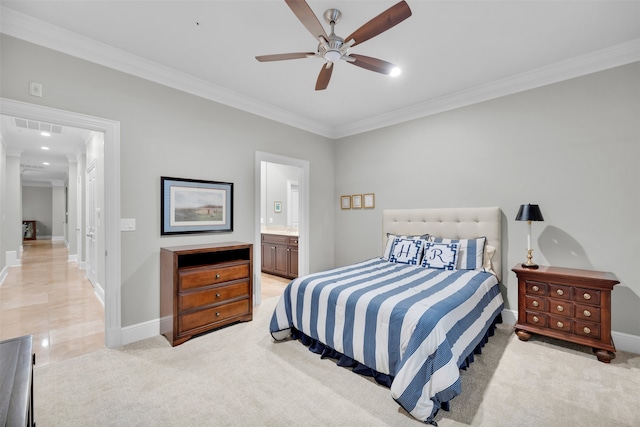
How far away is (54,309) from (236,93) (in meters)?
3.77

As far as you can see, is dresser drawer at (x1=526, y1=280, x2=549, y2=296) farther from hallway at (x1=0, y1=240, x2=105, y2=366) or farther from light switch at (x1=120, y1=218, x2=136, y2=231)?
hallway at (x1=0, y1=240, x2=105, y2=366)

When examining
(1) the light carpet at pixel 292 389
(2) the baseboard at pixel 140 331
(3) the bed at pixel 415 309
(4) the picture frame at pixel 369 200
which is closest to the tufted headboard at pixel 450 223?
(3) the bed at pixel 415 309

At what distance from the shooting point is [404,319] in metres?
1.97

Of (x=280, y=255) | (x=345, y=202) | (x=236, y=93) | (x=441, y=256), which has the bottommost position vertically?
(x=280, y=255)

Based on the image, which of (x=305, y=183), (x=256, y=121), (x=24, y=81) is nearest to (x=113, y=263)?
(x=24, y=81)

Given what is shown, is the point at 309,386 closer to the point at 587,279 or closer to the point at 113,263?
the point at 113,263

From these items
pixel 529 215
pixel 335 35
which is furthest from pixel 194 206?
pixel 529 215

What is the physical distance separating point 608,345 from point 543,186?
1.63 m

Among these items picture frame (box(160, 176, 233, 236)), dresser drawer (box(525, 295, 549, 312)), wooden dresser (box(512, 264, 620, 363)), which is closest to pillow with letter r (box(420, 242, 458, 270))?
wooden dresser (box(512, 264, 620, 363))

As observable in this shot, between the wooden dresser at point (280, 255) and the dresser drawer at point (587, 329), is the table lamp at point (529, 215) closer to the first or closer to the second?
the dresser drawer at point (587, 329)

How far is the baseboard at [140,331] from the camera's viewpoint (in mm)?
2867

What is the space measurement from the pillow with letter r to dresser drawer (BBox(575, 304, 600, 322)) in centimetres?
111

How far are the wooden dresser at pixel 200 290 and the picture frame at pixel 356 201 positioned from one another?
2.24m

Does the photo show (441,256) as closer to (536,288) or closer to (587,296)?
(536,288)
